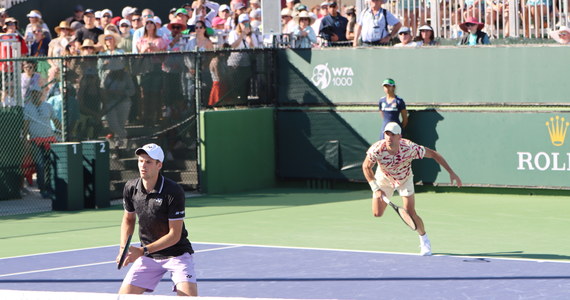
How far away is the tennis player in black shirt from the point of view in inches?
359

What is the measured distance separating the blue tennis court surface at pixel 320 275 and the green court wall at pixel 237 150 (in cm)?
640

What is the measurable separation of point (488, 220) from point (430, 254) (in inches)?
136

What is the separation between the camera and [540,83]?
63.9 ft

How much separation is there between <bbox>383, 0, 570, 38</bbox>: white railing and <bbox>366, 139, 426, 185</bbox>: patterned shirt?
7.48m

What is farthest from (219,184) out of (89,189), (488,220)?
(488,220)

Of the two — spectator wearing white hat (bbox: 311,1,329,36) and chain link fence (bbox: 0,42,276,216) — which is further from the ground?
spectator wearing white hat (bbox: 311,1,329,36)

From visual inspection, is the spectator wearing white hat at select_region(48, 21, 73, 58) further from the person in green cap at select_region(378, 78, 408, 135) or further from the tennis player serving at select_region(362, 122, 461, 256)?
the tennis player serving at select_region(362, 122, 461, 256)

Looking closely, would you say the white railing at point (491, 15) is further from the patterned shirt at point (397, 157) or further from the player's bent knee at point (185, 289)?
the player's bent knee at point (185, 289)

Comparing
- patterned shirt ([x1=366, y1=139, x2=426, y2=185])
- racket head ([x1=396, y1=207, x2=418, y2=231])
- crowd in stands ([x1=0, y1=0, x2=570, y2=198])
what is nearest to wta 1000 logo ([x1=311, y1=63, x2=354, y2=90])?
crowd in stands ([x1=0, y1=0, x2=570, y2=198])

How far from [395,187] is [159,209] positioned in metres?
5.86

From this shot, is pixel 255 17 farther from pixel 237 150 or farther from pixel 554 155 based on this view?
pixel 554 155

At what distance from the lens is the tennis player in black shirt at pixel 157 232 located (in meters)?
9.11

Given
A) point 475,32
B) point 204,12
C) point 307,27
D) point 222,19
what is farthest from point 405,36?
point 204,12

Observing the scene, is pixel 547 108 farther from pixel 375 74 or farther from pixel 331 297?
pixel 331 297
